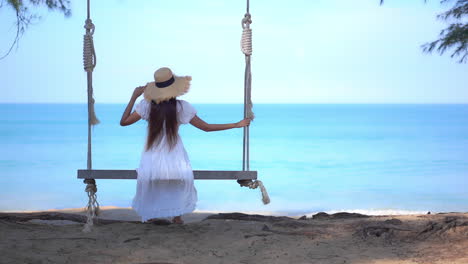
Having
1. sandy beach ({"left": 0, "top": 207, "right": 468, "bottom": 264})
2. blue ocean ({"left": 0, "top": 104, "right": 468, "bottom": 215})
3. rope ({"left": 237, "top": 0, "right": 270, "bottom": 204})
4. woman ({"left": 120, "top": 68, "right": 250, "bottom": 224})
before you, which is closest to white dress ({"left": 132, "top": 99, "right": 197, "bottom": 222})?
woman ({"left": 120, "top": 68, "right": 250, "bottom": 224})

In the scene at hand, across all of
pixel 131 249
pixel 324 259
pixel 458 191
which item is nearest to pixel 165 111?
pixel 131 249

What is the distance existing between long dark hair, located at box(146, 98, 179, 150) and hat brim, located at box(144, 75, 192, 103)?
4 cm

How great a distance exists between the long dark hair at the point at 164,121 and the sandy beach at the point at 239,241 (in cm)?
62

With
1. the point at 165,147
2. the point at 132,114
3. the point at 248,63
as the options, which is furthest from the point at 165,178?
the point at 248,63

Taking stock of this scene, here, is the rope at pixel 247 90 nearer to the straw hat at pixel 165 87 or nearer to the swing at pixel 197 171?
the swing at pixel 197 171

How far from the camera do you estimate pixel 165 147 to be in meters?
4.25

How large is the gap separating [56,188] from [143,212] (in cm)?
918

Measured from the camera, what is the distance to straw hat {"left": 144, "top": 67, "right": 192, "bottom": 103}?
13.8ft

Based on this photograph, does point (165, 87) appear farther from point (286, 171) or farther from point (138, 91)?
point (286, 171)

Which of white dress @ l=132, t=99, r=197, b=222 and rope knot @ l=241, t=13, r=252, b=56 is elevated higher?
rope knot @ l=241, t=13, r=252, b=56

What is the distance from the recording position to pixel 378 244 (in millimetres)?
4184

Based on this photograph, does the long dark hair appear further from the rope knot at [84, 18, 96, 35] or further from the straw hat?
the rope knot at [84, 18, 96, 35]

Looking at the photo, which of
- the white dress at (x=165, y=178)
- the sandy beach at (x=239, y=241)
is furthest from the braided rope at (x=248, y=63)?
the sandy beach at (x=239, y=241)

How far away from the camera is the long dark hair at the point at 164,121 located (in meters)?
4.22
